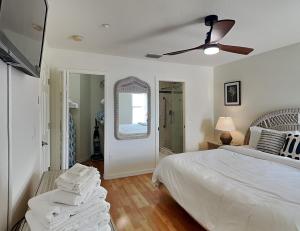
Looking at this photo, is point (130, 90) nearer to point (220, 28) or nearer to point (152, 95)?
point (152, 95)

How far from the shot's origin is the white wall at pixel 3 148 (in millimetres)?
860

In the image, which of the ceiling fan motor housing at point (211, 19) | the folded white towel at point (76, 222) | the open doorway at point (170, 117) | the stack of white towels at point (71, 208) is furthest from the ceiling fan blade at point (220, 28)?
the open doorway at point (170, 117)

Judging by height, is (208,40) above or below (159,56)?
below

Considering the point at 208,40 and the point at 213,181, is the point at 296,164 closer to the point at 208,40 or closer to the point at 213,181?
the point at 213,181

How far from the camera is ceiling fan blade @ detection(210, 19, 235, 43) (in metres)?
1.78

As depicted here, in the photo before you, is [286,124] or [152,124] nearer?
[286,124]

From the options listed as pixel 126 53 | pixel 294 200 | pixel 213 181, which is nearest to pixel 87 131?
pixel 126 53

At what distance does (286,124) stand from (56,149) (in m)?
3.86

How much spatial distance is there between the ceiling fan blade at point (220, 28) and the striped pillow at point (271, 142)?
178 cm

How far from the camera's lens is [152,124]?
4094 mm

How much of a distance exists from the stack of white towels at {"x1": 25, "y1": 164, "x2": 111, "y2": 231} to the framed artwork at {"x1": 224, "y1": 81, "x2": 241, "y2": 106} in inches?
149

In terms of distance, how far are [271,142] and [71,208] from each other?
2961 millimetres

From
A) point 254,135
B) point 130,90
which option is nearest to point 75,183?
point 130,90

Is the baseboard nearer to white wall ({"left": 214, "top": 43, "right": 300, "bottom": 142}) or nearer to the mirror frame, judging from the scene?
the mirror frame
